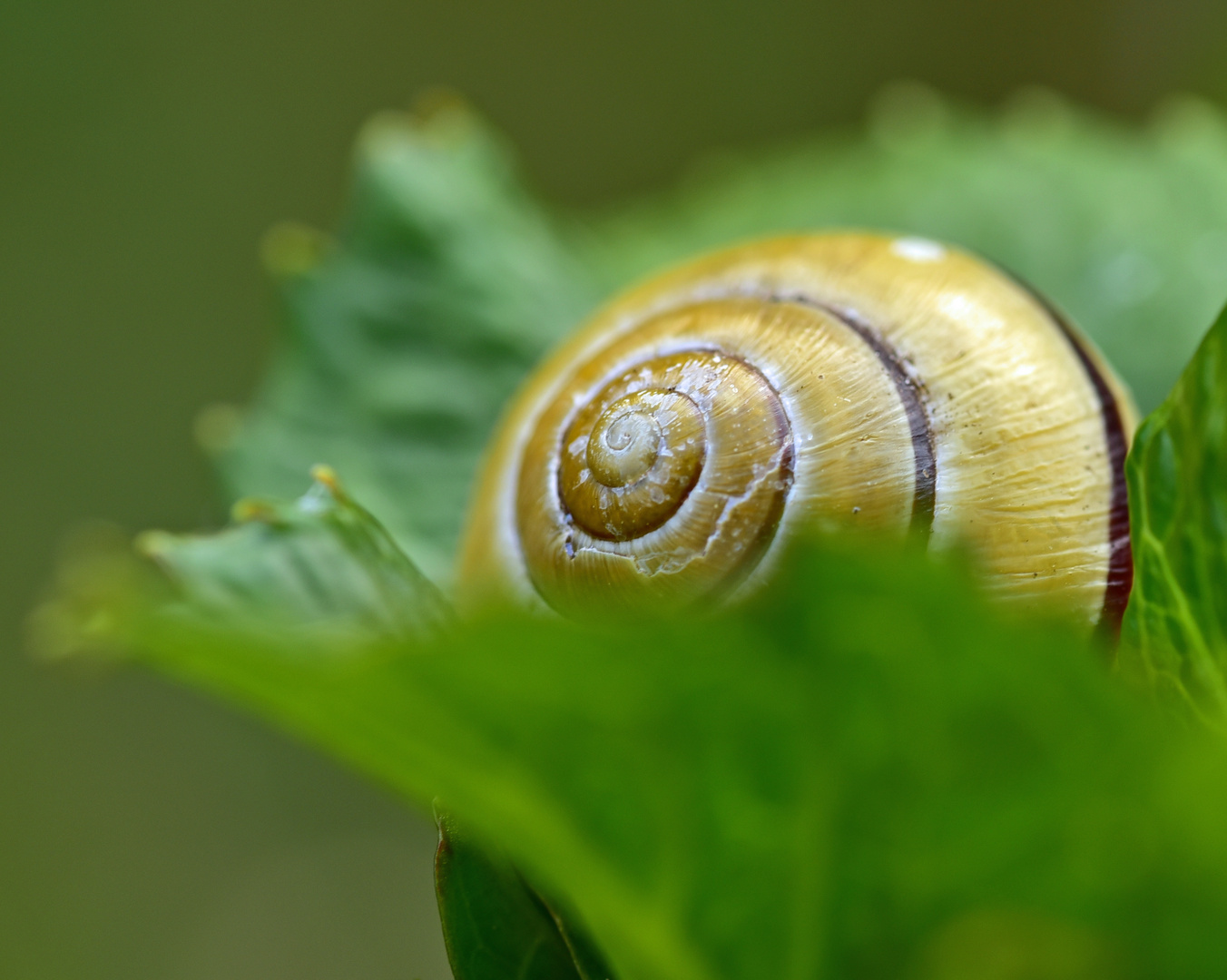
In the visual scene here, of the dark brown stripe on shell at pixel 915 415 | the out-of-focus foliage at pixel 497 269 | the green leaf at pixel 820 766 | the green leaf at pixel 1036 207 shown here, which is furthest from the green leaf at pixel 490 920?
the green leaf at pixel 1036 207

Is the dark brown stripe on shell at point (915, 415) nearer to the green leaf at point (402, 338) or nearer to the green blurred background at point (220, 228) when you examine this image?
the green leaf at point (402, 338)

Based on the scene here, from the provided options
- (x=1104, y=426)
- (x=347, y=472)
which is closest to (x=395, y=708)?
(x=1104, y=426)

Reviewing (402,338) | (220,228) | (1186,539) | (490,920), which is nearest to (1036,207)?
(402,338)

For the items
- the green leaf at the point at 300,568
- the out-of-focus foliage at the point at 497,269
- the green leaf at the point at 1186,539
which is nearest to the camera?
the green leaf at the point at 1186,539

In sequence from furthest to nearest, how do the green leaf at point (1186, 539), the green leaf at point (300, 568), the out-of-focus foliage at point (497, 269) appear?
the out-of-focus foliage at point (497, 269) < the green leaf at point (300, 568) < the green leaf at point (1186, 539)

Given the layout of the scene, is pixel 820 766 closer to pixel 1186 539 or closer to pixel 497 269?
pixel 1186 539

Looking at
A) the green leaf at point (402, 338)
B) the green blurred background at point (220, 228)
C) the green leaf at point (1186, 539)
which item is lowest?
the green leaf at point (1186, 539)

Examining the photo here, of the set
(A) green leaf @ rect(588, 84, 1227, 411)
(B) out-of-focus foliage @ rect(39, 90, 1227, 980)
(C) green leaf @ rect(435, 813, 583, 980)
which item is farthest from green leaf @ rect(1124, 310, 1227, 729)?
(A) green leaf @ rect(588, 84, 1227, 411)

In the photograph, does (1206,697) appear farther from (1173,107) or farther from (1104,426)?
(1173,107)
